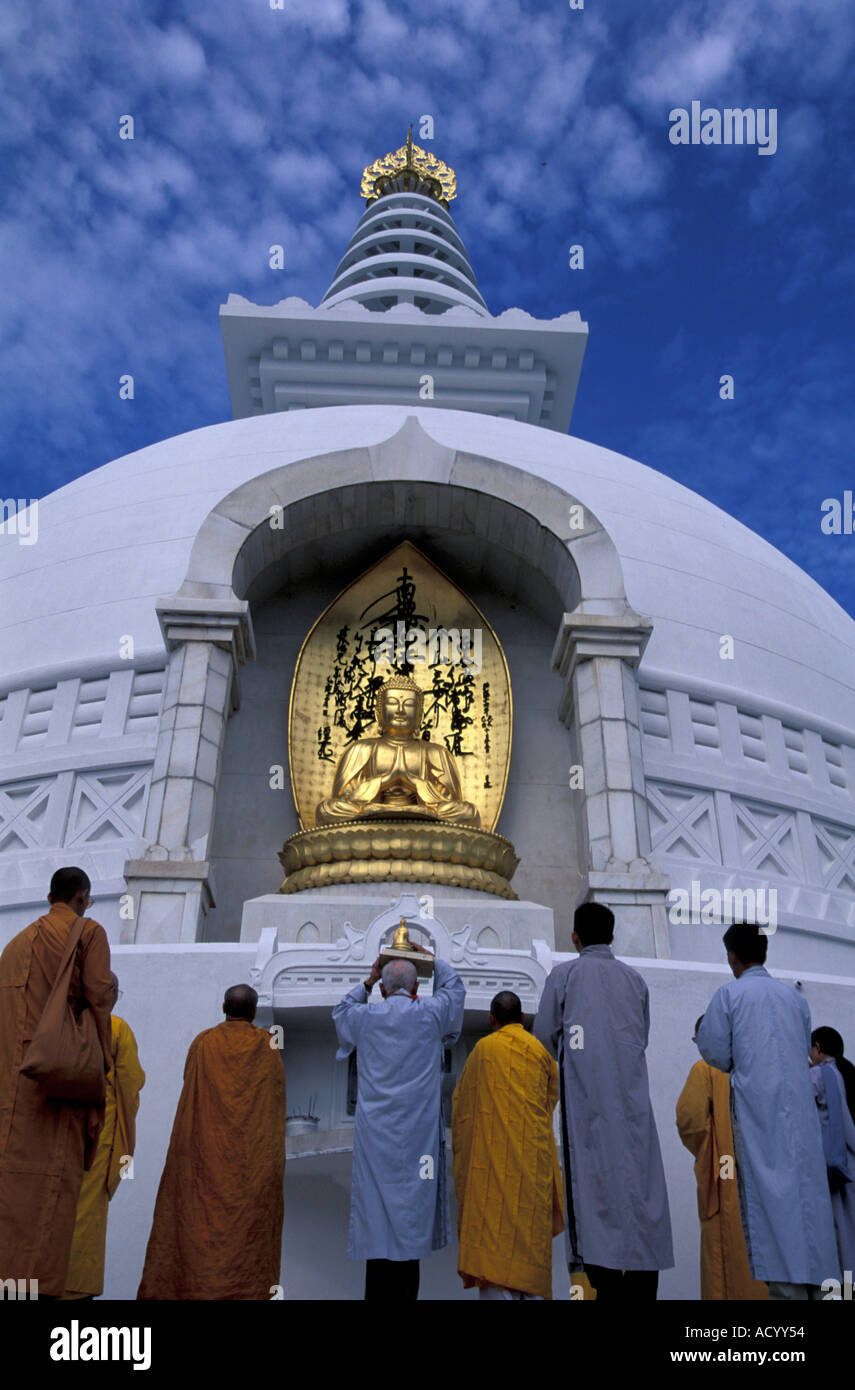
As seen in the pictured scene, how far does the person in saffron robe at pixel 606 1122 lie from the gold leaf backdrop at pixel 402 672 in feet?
15.6

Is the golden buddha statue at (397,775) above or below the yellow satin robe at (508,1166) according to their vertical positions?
above

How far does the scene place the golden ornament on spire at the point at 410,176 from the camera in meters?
26.9

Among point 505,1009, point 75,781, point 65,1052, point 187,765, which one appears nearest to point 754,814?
point 187,765

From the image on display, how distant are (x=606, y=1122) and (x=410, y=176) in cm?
2739

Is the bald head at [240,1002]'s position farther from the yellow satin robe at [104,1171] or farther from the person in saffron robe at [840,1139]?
the person in saffron robe at [840,1139]

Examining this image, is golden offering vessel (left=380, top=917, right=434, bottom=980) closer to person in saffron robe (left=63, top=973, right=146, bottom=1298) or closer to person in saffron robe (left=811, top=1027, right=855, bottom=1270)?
person in saffron robe (left=63, top=973, right=146, bottom=1298)

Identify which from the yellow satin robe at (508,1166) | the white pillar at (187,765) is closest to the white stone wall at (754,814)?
the white pillar at (187,765)

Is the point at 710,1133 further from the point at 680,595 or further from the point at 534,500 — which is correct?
the point at 680,595

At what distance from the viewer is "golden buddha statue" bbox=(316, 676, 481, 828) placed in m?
8.21

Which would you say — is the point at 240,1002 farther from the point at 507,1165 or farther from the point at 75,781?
the point at 75,781

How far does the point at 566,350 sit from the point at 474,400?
77.7 inches

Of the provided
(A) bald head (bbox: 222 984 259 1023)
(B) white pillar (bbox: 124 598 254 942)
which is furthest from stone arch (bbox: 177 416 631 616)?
→ (A) bald head (bbox: 222 984 259 1023)

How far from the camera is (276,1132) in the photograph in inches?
174
